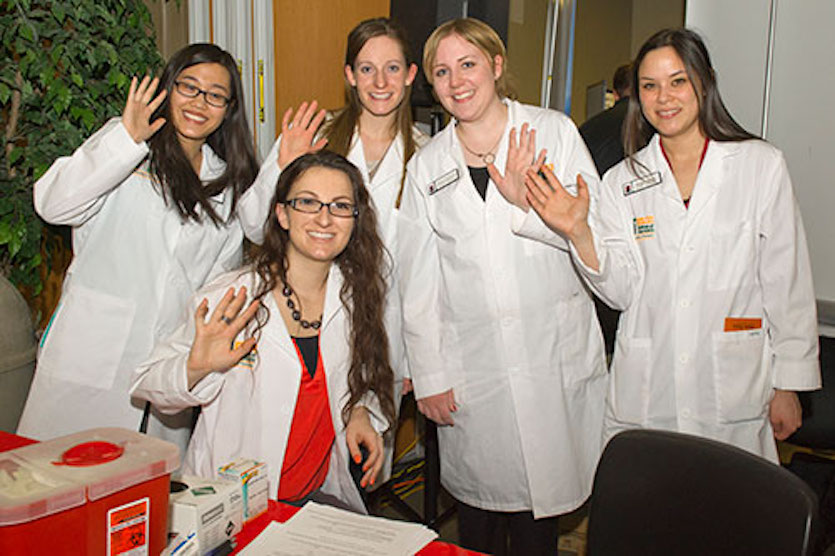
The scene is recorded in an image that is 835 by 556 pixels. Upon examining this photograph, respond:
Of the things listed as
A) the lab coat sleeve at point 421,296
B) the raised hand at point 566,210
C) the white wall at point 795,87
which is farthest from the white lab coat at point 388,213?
the white wall at point 795,87

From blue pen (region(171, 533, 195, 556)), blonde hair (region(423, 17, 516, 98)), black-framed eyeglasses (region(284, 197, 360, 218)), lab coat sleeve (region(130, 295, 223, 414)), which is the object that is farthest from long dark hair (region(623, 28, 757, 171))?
blue pen (region(171, 533, 195, 556))

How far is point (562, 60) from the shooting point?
18.0 feet

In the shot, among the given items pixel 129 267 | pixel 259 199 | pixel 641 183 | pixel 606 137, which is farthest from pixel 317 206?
pixel 606 137

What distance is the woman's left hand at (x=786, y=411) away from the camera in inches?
76.2

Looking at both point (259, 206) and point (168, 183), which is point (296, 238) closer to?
point (259, 206)

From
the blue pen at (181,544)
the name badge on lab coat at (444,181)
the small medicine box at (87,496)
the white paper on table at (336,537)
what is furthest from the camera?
the name badge on lab coat at (444,181)

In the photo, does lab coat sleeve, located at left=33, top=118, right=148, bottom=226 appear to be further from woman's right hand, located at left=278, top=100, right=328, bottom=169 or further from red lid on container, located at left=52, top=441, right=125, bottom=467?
red lid on container, located at left=52, top=441, right=125, bottom=467

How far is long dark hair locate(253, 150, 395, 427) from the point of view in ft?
6.33

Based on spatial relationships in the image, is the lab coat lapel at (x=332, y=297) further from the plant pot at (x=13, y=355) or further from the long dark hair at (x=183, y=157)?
the plant pot at (x=13, y=355)

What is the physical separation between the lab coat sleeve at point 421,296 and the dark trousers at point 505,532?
454 mm

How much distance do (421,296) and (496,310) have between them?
0.82 ft

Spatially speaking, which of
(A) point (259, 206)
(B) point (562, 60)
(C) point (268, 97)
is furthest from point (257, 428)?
(B) point (562, 60)

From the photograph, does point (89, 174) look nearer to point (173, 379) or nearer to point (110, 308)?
point (110, 308)

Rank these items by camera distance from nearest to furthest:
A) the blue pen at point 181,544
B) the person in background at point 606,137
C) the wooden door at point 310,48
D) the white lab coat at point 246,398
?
the blue pen at point 181,544 < the white lab coat at point 246,398 < the person in background at point 606,137 < the wooden door at point 310,48
